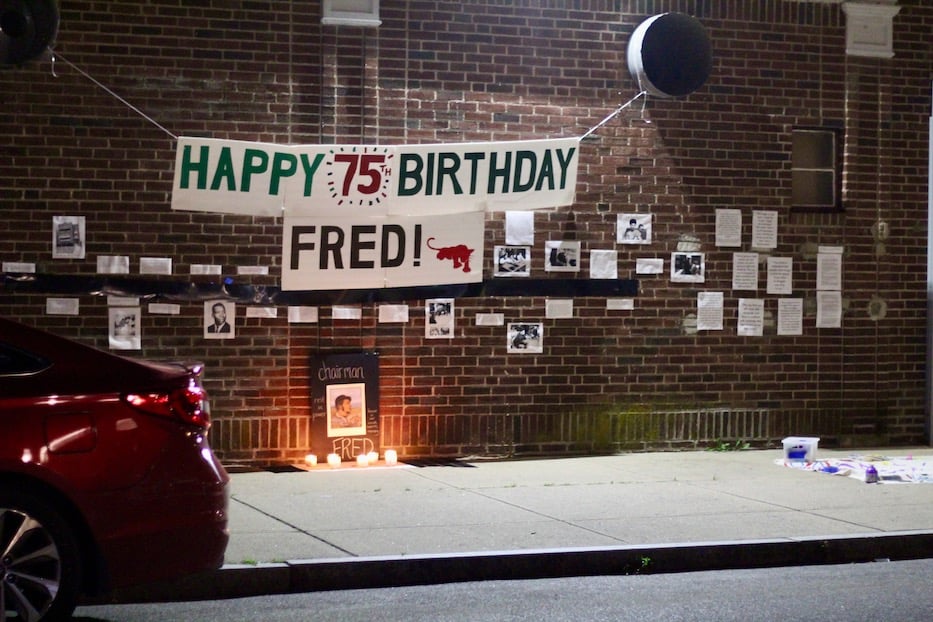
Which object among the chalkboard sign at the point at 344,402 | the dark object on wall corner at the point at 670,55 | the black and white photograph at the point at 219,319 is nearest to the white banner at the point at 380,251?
the black and white photograph at the point at 219,319

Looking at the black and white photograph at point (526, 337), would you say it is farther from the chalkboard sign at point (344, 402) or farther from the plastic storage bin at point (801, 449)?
the plastic storage bin at point (801, 449)

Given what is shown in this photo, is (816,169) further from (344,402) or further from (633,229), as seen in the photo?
(344,402)

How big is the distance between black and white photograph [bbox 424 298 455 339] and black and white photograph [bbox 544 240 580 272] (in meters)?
0.94

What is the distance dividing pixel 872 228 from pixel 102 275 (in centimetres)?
698

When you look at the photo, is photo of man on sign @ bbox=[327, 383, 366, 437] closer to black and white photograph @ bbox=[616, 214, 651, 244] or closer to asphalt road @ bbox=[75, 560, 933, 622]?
black and white photograph @ bbox=[616, 214, 651, 244]

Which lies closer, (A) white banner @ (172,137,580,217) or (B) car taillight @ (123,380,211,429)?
(B) car taillight @ (123,380,211,429)

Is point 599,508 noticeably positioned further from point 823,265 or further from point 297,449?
point 823,265

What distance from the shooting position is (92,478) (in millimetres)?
5828

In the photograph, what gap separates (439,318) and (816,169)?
12.9 ft

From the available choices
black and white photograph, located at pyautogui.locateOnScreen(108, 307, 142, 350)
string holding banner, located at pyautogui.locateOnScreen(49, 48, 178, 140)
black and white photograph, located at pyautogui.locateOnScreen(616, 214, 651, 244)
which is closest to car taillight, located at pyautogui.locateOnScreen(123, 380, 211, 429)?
black and white photograph, located at pyautogui.locateOnScreen(108, 307, 142, 350)

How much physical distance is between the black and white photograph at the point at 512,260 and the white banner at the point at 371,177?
37cm

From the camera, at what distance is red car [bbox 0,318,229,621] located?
574 centimetres

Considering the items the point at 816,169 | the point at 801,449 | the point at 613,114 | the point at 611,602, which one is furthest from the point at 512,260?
the point at 611,602

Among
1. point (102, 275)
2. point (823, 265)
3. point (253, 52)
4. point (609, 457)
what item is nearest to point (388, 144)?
point (253, 52)
